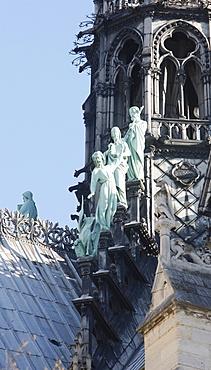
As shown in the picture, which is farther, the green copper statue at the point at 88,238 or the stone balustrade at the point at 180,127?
the stone balustrade at the point at 180,127

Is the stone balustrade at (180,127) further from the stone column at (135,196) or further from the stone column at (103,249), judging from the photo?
the stone column at (103,249)

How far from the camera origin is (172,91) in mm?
42906

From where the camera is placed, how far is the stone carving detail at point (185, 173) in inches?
1557

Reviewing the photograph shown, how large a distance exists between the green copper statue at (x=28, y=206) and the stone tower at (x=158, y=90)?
2.05 meters

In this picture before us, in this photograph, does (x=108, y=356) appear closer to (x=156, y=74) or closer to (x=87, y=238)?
(x=87, y=238)

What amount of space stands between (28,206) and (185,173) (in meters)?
5.08

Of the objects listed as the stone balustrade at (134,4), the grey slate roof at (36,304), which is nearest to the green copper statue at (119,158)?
the grey slate roof at (36,304)

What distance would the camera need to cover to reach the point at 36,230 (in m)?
40.5

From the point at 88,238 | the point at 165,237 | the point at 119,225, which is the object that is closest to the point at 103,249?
the point at 88,238

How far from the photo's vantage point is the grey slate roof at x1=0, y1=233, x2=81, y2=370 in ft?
112

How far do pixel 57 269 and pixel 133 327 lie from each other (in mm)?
5400

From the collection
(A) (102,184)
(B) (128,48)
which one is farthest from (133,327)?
(B) (128,48)

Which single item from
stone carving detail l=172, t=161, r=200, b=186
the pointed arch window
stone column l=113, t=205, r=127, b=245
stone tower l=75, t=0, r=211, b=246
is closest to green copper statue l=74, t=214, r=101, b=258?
stone column l=113, t=205, r=127, b=245

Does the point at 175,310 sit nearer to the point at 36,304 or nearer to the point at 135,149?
the point at 36,304
